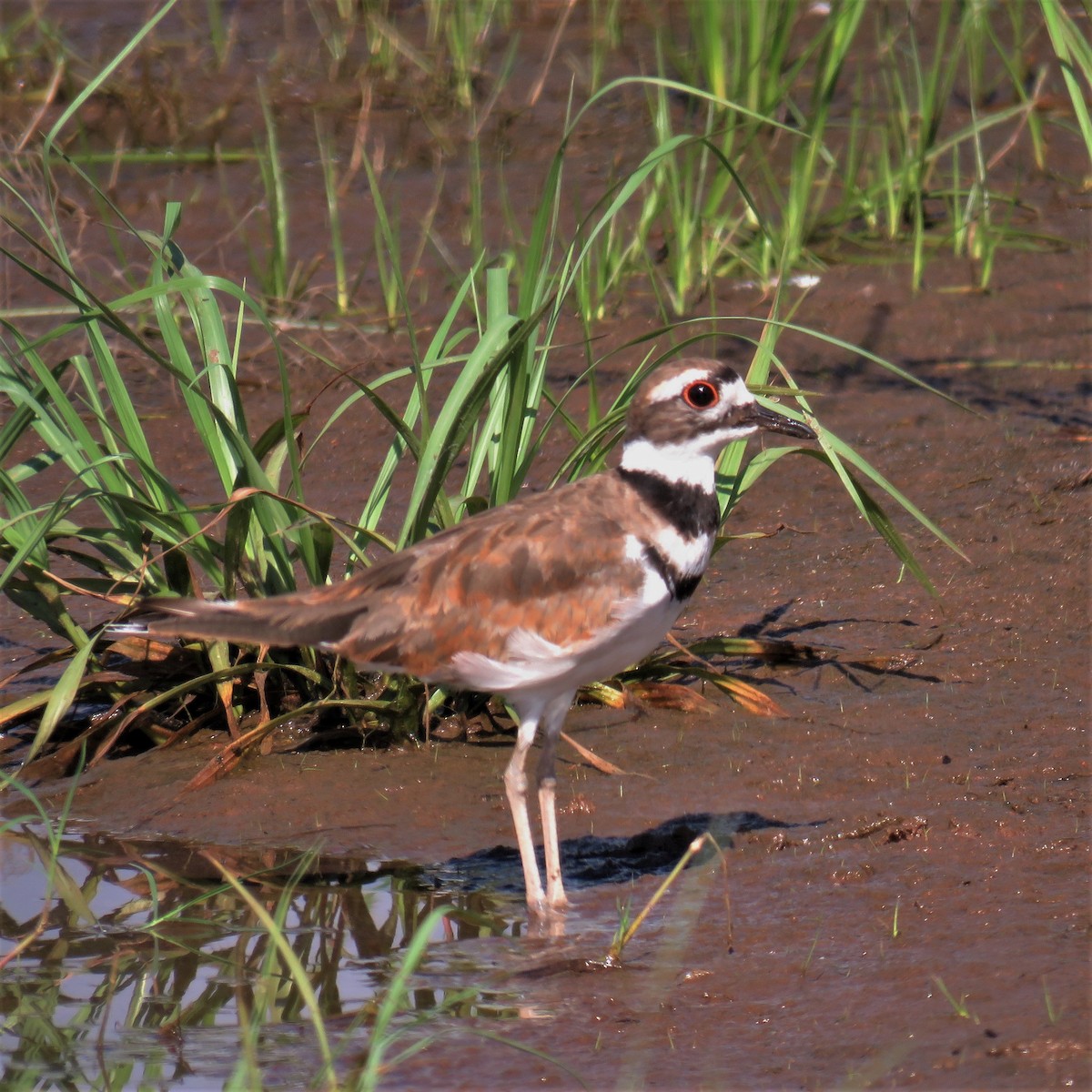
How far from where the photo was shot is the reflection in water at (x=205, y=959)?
3635 millimetres

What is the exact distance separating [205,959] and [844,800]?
1865 millimetres

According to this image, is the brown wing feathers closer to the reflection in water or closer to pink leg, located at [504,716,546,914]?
pink leg, located at [504,716,546,914]

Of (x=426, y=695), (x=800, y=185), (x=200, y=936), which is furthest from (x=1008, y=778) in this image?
(x=800, y=185)

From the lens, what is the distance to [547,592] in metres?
4.35

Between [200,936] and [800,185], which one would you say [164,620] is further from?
[800,185]

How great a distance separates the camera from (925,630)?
5.75 metres

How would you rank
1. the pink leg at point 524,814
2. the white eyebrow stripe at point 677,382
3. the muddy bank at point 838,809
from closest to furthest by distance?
the muddy bank at point 838,809 → the pink leg at point 524,814 → the white eyebrow stripe at point 677,382

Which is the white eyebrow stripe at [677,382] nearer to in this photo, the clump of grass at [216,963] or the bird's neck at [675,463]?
the bird's neck at [675,463]

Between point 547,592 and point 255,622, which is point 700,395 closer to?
point 547,592

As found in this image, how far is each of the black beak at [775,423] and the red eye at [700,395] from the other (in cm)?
12

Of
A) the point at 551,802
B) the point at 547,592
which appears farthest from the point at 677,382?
the point at 551,802

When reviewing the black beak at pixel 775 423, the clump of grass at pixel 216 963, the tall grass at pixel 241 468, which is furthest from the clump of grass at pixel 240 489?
the clump of grass at pixel 216 963

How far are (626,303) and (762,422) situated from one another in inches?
151

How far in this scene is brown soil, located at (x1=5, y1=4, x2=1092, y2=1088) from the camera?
3541 millimetres
